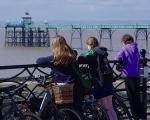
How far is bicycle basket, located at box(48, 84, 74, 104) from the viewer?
20.7 feet

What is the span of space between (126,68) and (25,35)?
255ft

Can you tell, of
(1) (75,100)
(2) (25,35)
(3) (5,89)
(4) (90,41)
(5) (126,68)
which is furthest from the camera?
(2) (25,35)

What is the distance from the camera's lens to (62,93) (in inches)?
249

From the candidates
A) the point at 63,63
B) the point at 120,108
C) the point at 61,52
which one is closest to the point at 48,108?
the point at 63,63

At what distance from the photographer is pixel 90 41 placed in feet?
22.9

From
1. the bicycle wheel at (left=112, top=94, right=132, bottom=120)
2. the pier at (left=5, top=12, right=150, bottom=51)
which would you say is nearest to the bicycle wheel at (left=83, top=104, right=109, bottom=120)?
the bicycle wheel at (left=112, top=94, right=132, bottom=120)

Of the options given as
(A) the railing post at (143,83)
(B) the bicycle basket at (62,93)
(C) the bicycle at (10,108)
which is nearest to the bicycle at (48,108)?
(B) the bicycle basket at (62,93)

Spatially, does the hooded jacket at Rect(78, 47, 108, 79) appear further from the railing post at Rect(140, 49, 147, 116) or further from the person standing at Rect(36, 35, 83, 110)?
the railing post at Rect(140, 49, 147, 116)

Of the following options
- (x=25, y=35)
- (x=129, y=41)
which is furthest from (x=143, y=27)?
(x=129, y=41)

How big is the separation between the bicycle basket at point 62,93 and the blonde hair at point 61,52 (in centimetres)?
30

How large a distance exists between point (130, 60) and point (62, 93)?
1.83m

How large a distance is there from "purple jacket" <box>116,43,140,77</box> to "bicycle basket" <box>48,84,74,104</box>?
166 centimetres

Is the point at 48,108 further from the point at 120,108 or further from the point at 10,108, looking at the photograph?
the point at 120,108

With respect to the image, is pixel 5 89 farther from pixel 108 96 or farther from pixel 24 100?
pixel 108 96
